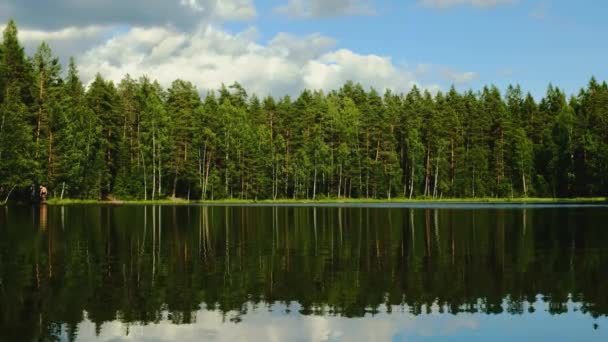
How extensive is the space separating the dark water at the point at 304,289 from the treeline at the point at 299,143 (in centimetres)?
7800

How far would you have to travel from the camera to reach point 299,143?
142 meters

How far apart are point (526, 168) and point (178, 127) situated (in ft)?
236

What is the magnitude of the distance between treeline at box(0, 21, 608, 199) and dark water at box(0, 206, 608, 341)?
77999 mm

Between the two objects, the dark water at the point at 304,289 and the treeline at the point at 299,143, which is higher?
the treeline at the point at 299,143

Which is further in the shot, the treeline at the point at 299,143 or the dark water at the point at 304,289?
the treeline at the point at 299,143

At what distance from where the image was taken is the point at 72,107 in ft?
390

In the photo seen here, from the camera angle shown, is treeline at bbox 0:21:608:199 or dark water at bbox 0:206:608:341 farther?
treeline at bbox 0:21:608:199

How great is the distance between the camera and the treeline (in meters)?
115

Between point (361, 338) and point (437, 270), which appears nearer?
point (361, 338)

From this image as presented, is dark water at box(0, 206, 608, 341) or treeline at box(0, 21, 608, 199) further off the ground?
treeline at box(0, 21, 608, 199)

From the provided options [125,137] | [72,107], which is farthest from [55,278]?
[125,137]

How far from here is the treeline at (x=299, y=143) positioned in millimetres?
114625

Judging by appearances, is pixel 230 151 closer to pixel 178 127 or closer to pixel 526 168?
pixel 178 127

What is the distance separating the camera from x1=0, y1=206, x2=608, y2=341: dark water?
54.6 feet
